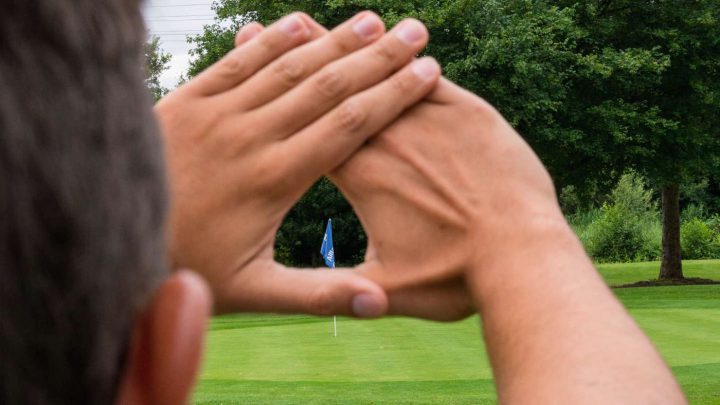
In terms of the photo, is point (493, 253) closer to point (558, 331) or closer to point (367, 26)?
point (558, 331)

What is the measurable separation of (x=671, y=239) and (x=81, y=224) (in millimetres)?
31112

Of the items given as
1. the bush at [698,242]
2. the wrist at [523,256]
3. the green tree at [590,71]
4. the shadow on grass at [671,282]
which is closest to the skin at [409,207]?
the wrist at [523,256]

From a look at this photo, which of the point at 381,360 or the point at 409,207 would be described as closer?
the point at 409,207

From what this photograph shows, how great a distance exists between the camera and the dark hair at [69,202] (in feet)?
1.82

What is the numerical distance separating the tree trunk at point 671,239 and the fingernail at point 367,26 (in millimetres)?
28476

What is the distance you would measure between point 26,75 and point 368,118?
1.37 metres

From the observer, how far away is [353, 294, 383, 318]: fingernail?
1.74m

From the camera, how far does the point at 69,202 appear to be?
0.57m

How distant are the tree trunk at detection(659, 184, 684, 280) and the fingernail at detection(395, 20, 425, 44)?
28436mm

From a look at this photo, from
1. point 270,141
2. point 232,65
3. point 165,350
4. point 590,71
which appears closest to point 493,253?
point 270,141

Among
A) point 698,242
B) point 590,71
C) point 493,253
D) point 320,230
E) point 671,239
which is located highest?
point 590,71

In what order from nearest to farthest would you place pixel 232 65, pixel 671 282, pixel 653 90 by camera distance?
pixel 232 65, pixel 653 90, pixel 671 282

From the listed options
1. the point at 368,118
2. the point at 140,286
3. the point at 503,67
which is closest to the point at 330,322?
the point at 503,67

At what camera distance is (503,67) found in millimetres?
25016
